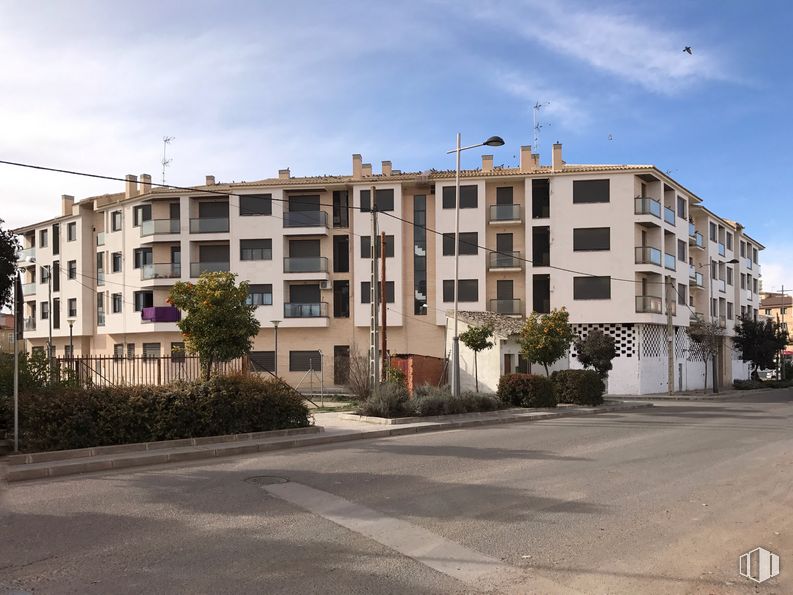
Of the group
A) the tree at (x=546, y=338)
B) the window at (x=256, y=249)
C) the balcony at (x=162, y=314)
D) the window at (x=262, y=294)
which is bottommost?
the tree at (x=546, y=338)

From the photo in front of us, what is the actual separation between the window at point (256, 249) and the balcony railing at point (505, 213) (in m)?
14.9

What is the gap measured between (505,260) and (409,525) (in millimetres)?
38658

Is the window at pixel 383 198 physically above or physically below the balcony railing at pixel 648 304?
above

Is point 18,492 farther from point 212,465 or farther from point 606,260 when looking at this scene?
point 606,260

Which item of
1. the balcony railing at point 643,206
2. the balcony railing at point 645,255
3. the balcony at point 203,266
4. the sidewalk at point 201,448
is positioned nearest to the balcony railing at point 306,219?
the balcony at point 203,266

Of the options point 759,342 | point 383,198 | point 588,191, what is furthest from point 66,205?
point 759,342

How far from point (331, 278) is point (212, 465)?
35403 mm

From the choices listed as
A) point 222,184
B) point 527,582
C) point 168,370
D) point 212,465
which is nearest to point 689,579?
point 527,582

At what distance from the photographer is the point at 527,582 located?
18.8 ft

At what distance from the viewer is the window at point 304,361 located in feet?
151

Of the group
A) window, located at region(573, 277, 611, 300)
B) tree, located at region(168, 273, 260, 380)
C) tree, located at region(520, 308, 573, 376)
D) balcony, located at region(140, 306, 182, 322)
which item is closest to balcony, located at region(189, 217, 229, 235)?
balcony, located at region(140, 306, 182, 322)

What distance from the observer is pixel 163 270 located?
4788cm

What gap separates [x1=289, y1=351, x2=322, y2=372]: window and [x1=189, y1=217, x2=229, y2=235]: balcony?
31.4 feet

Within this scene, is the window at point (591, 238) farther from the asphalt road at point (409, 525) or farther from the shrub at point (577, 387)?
the asphalt road at point (409, 525)
